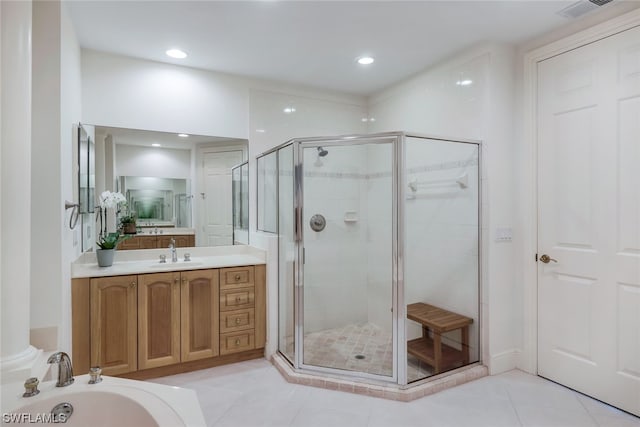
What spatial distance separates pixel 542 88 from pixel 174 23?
2.72m

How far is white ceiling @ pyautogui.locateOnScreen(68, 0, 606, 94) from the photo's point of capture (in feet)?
7.27

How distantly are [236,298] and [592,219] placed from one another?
2690 millimetres

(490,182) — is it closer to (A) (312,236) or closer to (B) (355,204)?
(B) (355,204)

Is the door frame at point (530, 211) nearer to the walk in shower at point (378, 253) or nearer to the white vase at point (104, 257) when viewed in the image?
the walk in shower at point (378, 253)

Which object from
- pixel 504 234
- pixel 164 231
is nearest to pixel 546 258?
pixel 504 234

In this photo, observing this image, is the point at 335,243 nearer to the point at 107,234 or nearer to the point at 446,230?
the point at 446,230

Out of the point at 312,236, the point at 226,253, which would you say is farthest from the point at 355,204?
the point at 226,253

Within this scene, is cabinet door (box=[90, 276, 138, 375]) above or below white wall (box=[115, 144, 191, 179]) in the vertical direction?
below

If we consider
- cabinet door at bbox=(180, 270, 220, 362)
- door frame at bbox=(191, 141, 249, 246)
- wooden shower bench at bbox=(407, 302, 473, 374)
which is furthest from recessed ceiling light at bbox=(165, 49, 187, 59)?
wooden shower bench at bbox=(407, 302, 473, 374)

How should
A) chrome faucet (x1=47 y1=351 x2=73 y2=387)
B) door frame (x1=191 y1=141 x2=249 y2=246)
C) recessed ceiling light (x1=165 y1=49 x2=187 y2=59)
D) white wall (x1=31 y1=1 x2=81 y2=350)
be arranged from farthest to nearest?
door frame (x1=191 y1=141 x2=249 y2=246), recessed ceiling light (x1=165 y1=49 x2=187 y2=59), white wall (x1=31 y1=1 x2=81 y2=350), chrome faucet (x1=47 y1=351 x2=73 y2=387)

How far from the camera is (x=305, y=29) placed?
2496 mm

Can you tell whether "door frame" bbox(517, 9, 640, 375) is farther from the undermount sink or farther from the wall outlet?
the undermount sink

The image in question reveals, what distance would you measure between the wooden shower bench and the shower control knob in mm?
957

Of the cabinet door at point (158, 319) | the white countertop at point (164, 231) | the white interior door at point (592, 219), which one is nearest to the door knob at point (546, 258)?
the white interior door at point (592, 219)
